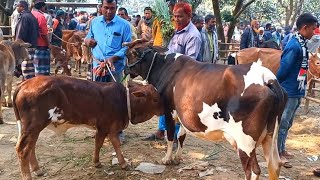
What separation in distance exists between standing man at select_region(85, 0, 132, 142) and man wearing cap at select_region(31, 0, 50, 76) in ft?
10.5

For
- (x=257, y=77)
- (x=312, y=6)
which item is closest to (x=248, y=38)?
(x=257, y=77)

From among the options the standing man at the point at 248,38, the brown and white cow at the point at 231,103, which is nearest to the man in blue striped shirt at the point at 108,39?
the brown and white cow at the point at 231,103

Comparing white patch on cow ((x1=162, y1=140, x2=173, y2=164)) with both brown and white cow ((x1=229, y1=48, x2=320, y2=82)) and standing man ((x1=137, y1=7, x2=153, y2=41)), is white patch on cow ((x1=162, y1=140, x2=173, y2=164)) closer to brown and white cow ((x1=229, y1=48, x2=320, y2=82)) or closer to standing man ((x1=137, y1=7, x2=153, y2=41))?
standing man ((x1=137, y1=7, x2=153, y2=41))

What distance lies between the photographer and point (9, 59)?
807 cm

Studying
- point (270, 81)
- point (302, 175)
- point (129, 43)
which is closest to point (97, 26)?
point (129, 43)

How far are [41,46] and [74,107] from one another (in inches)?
176

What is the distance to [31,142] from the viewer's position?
4.58 m

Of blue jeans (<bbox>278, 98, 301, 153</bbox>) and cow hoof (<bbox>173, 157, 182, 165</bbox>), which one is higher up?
blue jeans (<bbox>278, 98, 301, 153</bbox>)

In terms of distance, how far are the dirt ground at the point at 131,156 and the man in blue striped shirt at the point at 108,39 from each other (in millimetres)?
1204

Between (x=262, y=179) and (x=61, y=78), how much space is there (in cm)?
280

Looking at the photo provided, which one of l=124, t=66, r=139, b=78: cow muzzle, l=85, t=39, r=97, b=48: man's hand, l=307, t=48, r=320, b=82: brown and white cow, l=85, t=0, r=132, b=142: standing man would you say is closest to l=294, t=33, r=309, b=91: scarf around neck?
l=124, t=66, r=139, b=78: cow muzzle

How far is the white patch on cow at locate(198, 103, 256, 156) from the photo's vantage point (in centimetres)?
418

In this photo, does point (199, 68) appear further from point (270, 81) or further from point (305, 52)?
point (305, 52)

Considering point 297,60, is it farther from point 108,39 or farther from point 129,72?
point 108,39
